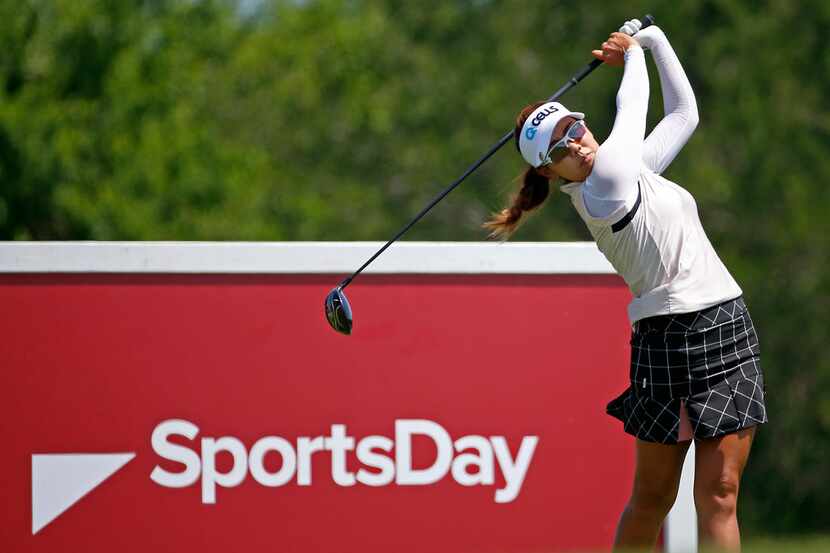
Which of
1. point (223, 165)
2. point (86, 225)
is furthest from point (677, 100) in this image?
point (223, 165)

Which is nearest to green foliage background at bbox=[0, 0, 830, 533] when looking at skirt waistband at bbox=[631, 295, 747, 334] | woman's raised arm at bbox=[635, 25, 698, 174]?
woman's raised arm at bbox=[635, 25, 698, 174]

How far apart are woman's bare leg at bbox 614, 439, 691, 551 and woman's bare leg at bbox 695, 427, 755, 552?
0.42 feet

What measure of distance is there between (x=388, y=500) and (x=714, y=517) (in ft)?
5.23

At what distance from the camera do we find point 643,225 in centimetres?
415

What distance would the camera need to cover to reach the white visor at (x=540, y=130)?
4242mm

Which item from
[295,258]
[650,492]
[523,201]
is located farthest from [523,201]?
[295,258]

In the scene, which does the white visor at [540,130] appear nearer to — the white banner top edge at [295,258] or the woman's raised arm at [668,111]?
A: the woman's raised arm at [668,111]

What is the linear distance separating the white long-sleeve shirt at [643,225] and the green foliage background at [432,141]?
34.4 ft

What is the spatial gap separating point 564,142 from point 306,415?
5.72 feet

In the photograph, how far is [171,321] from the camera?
5.42m

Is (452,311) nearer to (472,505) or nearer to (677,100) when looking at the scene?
(472,505)

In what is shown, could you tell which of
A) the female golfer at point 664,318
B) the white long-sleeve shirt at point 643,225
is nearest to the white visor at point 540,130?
the female golfer at point 664,318

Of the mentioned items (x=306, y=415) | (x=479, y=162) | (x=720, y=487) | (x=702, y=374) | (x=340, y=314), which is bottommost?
(x=720, y=487)

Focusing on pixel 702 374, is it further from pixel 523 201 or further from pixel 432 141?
pixel 432 141
